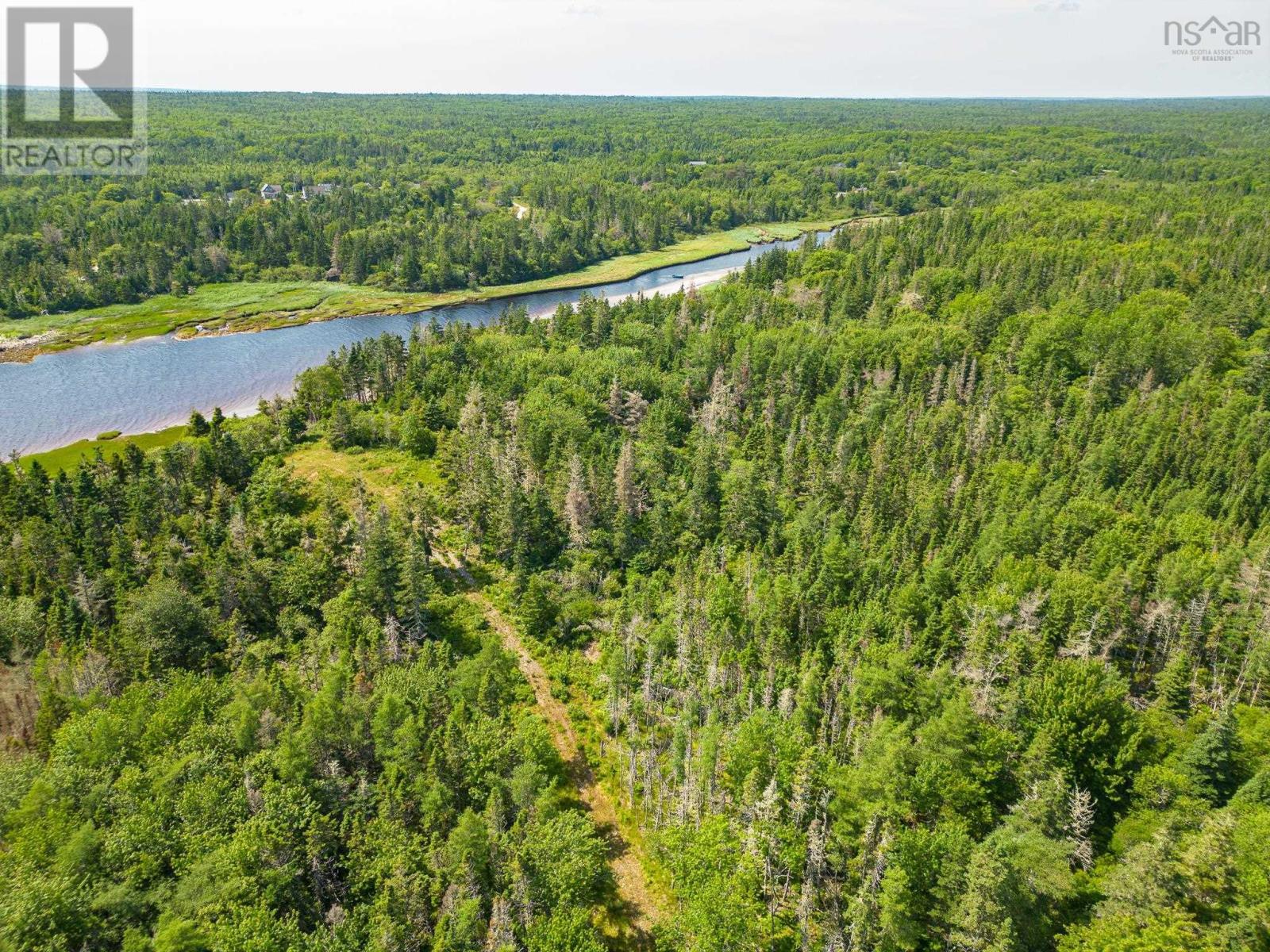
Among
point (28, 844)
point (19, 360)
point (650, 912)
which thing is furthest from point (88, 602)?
point (19, 360)

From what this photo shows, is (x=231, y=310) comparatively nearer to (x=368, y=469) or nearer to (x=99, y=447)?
(x=99, y=447)

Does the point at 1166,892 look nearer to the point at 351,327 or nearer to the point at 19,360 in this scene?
the point at 351,327

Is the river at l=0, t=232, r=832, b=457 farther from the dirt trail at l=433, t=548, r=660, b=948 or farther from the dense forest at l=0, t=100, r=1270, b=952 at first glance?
the dirt trail at l=433, t=548, r=660, b=948

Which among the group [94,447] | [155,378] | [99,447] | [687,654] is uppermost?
[155,378]

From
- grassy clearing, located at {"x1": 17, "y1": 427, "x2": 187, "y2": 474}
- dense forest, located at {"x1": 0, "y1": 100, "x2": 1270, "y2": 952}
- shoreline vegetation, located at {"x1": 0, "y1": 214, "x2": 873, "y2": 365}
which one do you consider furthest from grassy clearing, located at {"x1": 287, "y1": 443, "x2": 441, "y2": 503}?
shoreline vegetation, located at {"x1": 0, "y1": 214, "x2": 873, "y2": 365}

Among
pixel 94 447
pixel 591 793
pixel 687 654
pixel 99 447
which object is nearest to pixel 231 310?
pixel 94 447

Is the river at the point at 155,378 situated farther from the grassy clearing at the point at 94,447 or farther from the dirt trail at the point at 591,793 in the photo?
the dirt trail at the point at 591,793
